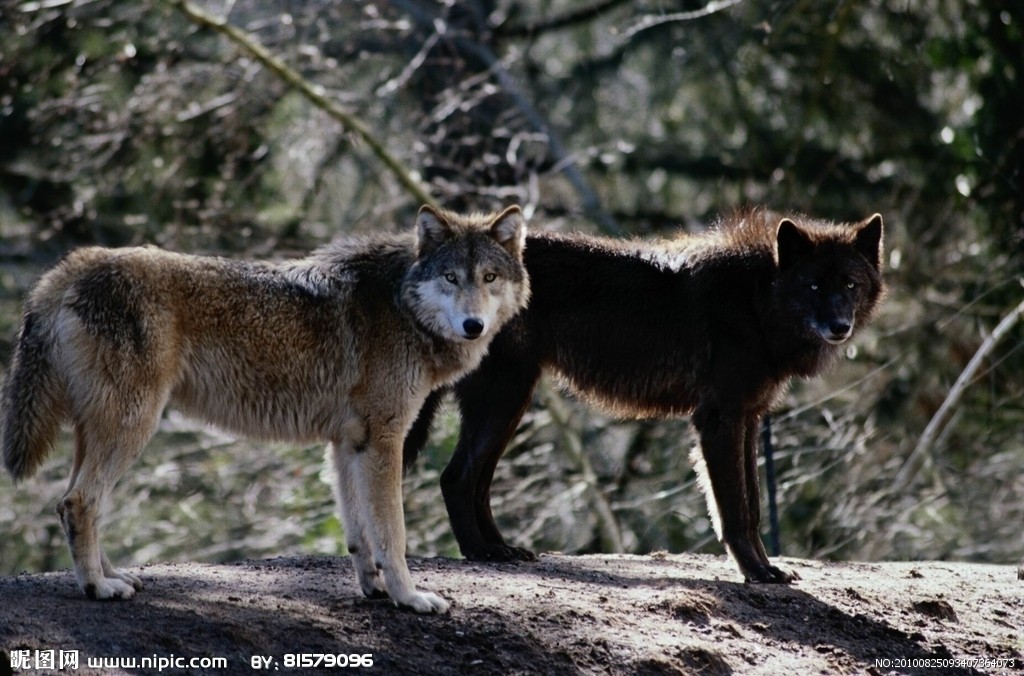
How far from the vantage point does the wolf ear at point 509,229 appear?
683 cm

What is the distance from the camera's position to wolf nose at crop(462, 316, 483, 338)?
6.27 metres

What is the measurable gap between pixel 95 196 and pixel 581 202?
17.6 feet

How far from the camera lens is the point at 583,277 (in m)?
8.24

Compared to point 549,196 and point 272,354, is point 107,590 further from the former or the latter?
point 549,196

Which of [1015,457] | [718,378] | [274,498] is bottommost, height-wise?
[274,498]

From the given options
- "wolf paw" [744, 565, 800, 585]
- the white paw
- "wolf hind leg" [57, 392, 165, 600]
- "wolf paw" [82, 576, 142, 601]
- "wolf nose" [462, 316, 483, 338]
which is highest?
"wolf nose" [462, 316, 483, 338]

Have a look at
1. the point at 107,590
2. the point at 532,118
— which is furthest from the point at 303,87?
the point at 107,590

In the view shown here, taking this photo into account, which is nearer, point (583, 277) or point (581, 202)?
point (583, 277)

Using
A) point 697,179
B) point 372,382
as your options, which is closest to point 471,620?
point 372,382

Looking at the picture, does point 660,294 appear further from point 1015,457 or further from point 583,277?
point 1015,457

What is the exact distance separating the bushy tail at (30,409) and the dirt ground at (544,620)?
63 cm

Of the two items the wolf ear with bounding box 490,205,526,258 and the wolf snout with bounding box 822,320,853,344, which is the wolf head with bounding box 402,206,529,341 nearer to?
the wolf ear with bounding box 490,205,526,258

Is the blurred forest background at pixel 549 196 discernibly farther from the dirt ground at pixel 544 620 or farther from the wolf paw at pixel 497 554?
the dirt ground at pixel 544 620

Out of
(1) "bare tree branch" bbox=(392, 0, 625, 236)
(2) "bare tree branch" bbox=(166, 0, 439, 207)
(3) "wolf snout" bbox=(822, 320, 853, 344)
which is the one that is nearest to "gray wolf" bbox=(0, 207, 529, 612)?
(3) "wolf snout" bbox=(822, 320, 853, 344)
